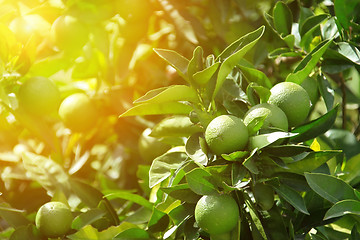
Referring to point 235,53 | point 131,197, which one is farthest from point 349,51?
point 131,197

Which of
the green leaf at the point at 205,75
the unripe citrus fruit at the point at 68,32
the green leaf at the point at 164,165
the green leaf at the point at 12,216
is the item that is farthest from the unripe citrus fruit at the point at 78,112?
the green leaf at the point at 205,75

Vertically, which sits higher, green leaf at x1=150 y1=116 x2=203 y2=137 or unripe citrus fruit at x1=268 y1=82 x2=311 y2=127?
unripe citrus fruit at x1=268 y1=82 x2=311 y2=127

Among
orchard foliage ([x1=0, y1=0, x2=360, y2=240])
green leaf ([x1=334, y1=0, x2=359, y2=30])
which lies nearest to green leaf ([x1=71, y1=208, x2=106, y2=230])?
orchard foliage ([x1=0, y1=0, x2=360, y2=240])

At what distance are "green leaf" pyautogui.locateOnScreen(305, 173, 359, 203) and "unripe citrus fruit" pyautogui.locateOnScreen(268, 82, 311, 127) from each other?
130mm

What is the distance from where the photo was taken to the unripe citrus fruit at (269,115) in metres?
0.94

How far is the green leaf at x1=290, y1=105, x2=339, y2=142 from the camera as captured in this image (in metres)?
1.02

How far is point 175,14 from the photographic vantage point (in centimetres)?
152

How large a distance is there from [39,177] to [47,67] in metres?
0.35

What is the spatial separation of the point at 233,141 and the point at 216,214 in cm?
14

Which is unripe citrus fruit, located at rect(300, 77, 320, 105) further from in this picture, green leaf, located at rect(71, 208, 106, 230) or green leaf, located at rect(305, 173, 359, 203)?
green leaf, located at rect(71, 208, 106, 230)

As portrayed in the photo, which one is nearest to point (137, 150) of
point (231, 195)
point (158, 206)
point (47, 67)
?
point (47, 67)

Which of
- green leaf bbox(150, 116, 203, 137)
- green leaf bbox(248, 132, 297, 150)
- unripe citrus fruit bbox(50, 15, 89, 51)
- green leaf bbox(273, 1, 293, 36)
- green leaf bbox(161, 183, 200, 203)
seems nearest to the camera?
green leaf bbox(248, 132, 297, 150)

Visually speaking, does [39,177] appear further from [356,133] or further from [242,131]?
[356,133]

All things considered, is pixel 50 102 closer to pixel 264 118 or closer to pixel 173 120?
pixel 173 120
